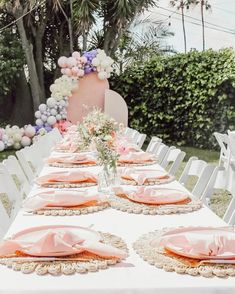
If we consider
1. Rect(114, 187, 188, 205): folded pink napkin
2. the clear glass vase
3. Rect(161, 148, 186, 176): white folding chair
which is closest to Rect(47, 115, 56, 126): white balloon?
Rect(161, 148, 186, 176): white folding chair

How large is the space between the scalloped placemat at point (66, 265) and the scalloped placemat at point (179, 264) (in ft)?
0.43

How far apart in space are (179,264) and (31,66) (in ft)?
39.6

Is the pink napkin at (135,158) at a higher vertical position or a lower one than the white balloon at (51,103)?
higher

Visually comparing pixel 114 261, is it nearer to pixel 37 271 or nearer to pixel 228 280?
pixel 37 271

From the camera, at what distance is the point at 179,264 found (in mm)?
1812

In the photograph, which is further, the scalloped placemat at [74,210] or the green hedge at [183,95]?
the green hedge at [183,95]

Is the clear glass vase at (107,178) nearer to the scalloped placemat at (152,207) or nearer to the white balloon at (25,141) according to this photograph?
the scalloped placemat at (152,207)

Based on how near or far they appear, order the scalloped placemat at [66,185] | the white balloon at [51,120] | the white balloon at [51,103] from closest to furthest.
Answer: the scalloped placemat at [66,185] < the white balloon at [51,120] < the white balloon at [51,103]

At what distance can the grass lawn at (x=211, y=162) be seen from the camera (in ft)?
19.6

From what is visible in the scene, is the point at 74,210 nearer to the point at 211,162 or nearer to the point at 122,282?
the point at 122,282

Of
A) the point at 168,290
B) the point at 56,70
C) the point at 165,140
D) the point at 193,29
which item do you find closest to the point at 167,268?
the point at 168,290

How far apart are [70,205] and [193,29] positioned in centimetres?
2499

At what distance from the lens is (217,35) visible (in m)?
23.1

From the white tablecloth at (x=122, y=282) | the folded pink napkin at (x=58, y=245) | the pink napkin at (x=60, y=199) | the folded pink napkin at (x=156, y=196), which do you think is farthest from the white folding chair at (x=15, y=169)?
the white tablecloth at (x=122, y=282)
